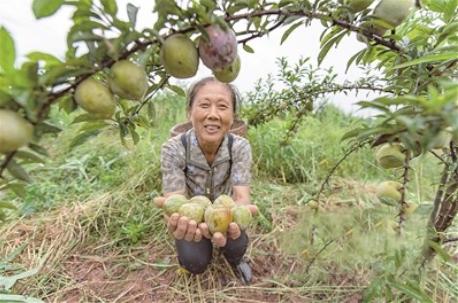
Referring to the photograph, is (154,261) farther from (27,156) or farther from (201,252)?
(27,156)

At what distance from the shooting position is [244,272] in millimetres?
1556

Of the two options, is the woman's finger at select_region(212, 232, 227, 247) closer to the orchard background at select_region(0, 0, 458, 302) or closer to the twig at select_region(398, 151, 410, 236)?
the orchard background at select_region(0, 0, 458, 302)

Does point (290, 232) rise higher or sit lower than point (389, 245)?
lower

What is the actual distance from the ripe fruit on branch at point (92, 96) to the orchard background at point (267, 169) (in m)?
0.01

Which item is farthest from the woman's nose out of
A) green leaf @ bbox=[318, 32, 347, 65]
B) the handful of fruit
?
green leaf @ bbox=[318, 32, 347, 65]

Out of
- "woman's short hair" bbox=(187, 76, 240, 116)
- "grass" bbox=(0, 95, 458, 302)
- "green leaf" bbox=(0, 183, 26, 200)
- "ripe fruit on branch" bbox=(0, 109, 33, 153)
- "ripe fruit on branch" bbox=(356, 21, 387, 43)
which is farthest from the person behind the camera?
"woman's short hair" bbox=(187, 76, 240, 116)

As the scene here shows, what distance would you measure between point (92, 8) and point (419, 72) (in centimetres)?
44

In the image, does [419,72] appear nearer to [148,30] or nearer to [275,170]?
[148,30]

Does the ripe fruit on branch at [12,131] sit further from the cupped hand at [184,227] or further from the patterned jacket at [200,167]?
the patterned jacket at [200,167]

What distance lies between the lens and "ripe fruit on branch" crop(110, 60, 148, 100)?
503mm

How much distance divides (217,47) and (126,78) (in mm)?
100

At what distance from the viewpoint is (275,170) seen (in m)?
2.24

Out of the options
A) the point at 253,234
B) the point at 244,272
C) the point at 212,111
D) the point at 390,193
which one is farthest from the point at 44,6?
the point at 253,234

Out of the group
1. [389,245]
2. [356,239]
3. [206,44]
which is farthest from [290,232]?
[206,44]
